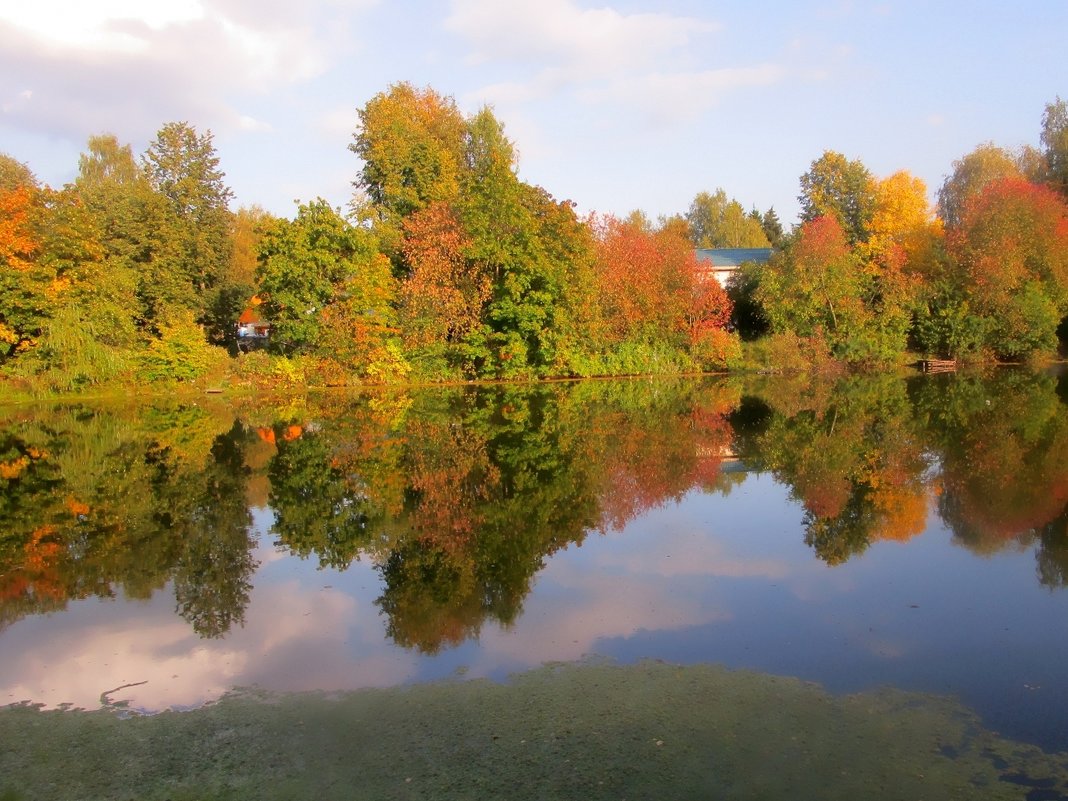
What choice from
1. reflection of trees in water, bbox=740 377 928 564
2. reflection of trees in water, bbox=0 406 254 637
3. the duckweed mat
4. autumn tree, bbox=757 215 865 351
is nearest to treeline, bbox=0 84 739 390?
autumn tree, bbox=757 215 865 351

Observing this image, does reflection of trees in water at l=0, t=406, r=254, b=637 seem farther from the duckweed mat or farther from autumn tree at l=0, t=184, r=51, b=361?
autumn tree at l=0, t=184, r=51, b=361

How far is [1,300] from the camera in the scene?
29.8 metres

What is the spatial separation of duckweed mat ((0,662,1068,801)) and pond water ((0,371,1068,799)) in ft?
0.14

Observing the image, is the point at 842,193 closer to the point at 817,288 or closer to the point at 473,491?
the point at 817,288

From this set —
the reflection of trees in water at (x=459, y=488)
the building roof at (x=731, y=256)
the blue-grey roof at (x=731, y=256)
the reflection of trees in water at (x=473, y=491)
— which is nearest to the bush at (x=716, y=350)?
the building roof at (x=731, y=256)

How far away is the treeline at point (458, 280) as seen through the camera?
31734mm

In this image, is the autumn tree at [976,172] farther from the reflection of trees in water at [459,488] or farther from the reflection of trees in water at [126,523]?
the reflection of trees in water at [126,523]

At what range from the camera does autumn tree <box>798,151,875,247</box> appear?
1833 inches

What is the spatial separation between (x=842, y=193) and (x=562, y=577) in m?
47.0

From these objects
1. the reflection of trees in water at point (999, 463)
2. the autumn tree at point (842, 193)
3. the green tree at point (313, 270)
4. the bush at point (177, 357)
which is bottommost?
the reflection of trees in water at point (999, 463)

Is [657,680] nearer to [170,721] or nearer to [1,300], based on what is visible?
[170,721]

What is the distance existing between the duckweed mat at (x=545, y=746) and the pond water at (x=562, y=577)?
43 mm

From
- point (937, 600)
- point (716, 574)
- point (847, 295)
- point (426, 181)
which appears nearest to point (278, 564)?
point (716, 574)

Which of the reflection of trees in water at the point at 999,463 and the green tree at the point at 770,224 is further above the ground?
the green tree at the point at 770,224
